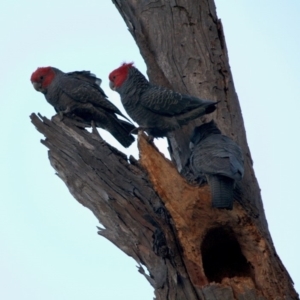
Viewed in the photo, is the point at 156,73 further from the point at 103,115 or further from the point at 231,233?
the point at 231,233

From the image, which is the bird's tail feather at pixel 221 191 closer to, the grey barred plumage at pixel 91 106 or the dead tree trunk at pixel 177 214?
the dead tree trunk at pixel 177 214

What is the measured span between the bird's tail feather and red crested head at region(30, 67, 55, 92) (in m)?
2.55

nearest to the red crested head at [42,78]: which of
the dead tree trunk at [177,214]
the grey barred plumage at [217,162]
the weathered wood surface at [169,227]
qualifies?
the dead tree trunk at [177,214]

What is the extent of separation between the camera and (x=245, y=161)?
624cm

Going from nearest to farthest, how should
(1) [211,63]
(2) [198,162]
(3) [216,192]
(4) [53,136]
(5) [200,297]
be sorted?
(5) [200,297] → (3) [216,192] → (2) [198,162] → (4) [53,136] → (1) [211,63]

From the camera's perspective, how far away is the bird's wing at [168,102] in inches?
241

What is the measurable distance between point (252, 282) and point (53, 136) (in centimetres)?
205

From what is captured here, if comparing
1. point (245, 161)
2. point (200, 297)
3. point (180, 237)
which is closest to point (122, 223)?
point (180, 237)

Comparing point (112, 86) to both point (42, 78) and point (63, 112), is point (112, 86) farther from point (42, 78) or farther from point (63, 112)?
point (42, 78)

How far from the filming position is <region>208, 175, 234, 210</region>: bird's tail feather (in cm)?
508

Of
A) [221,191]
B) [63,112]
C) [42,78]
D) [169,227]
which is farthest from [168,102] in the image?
[42,78]

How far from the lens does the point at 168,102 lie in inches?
245

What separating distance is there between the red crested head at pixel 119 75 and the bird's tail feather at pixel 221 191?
5.81 ft

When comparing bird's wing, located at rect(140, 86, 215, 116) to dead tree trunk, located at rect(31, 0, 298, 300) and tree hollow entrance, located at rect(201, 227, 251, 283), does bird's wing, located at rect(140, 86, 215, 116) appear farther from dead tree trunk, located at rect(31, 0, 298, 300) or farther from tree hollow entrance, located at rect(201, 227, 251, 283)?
tree hollow entrance, located at rect(201, 227, 251, 283)
